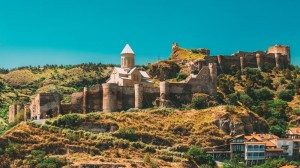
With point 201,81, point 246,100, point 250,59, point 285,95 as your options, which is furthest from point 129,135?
point 250,59

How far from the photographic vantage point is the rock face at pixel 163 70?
3396 inches

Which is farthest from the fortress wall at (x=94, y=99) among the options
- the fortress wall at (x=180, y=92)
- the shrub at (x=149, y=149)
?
the shrub at (x=149, y=149)

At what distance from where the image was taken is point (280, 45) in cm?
9606

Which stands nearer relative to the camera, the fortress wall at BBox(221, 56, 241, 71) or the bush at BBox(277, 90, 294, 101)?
the bush at BBox(277, 90, 294, 101)

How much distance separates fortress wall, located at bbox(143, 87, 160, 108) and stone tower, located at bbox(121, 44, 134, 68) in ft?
24.0

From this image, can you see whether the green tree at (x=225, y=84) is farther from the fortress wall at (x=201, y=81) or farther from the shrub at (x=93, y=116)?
Answer: the shrub at (x=93, y=116)

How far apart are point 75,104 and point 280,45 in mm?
36911

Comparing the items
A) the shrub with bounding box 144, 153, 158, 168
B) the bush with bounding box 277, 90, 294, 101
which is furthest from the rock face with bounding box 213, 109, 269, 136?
the bush with bounding box 277, 90, 294, 101

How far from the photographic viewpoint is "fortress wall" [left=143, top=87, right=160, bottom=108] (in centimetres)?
7212

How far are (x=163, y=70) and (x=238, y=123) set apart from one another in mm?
18319

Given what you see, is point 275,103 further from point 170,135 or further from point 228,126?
point 170,135

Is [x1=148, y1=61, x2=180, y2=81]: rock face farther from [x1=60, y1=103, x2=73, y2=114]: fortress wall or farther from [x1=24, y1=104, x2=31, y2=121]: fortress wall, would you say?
[x1=24, y1=104, x2=31, y2=121]: fortress wall

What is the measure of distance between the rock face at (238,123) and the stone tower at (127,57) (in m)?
Result: 13.8

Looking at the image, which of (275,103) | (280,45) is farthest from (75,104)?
(280,45)
